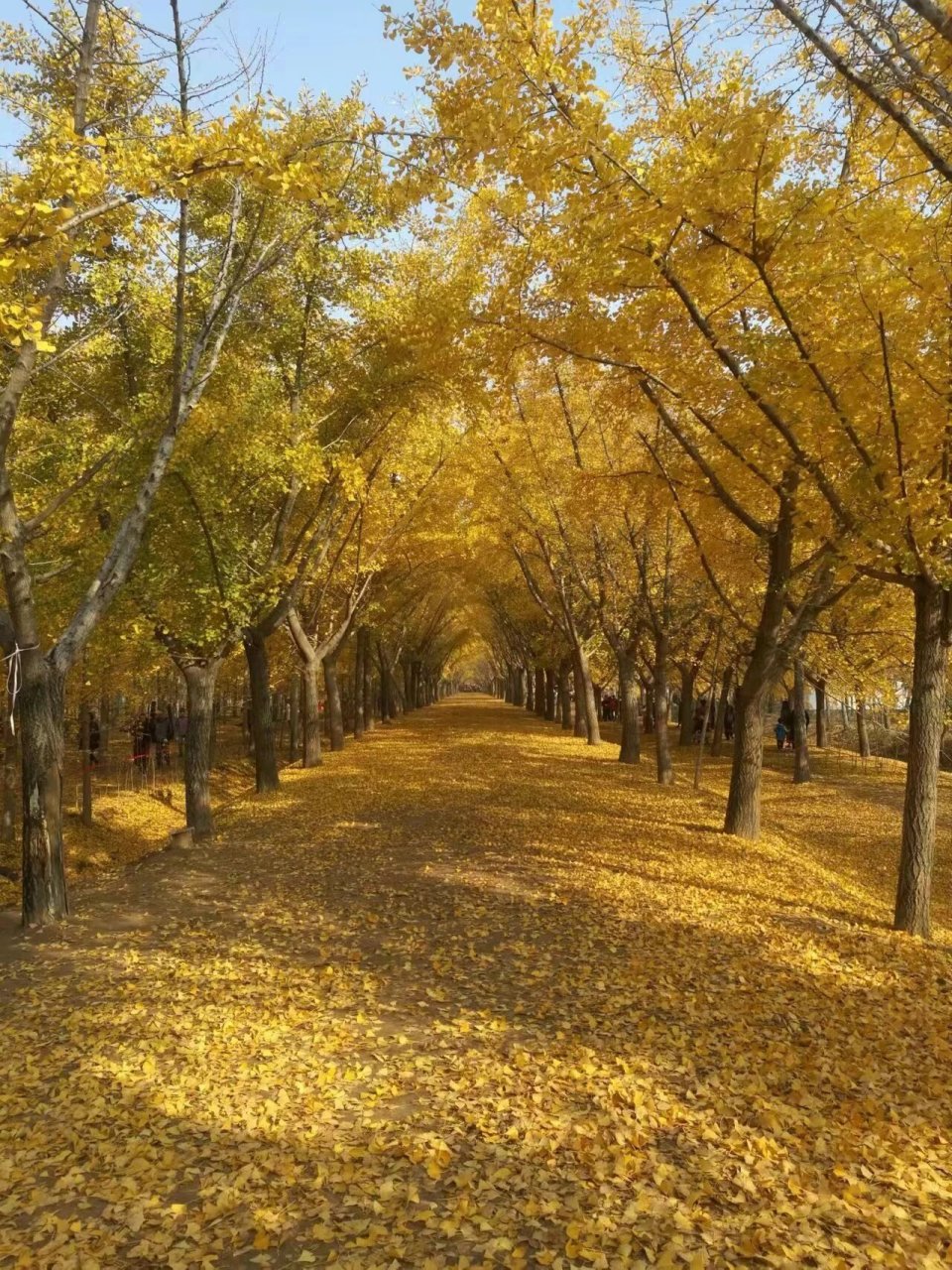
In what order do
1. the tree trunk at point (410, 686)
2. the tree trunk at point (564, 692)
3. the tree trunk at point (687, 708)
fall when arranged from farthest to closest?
1. the tree trunk at point (410, 686)
2. the tree trunk at point (564, 692)
3. the tree trunk at point (687, 708)

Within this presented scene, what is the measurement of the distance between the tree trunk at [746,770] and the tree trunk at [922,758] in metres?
3.45

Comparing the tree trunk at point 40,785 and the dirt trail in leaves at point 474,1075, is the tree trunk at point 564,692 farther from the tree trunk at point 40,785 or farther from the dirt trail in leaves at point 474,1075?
the tree trunk at point 40,785

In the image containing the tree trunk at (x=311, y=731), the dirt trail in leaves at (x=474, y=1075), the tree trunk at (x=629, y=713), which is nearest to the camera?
the dirt trail in leaves at (x=474, y=1075)

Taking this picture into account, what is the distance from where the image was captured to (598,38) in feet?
17.7

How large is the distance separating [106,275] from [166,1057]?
8.22 m

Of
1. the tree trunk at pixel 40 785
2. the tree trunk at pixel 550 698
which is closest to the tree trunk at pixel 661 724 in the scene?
the tree trunk at pixel 40 785

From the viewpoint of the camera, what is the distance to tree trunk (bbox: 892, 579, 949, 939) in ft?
23.3

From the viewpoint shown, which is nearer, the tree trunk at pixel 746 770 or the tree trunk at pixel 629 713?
the tree trunk at pixel 746 770

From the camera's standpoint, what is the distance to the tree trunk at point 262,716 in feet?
48.5

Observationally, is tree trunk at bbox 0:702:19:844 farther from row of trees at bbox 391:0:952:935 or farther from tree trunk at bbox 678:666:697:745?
tree trunk at bbox 678:666:697:745

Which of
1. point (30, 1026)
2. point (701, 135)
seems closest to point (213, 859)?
point (30, 1026)

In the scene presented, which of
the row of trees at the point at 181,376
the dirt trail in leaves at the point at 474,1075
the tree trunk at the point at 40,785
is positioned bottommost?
the dirt trail in leaves at the point at 474,1075

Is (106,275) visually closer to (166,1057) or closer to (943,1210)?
(166,1057)

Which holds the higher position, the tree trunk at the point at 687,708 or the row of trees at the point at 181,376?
the row of trees at the point at 181,376
